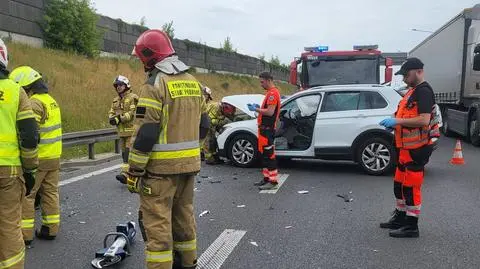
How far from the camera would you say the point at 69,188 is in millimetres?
7812

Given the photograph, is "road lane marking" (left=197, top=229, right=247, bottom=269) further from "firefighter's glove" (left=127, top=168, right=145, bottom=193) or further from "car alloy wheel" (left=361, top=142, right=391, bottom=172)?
"car alloy wheel" (left=361, top=142, right=391, bottom=172)

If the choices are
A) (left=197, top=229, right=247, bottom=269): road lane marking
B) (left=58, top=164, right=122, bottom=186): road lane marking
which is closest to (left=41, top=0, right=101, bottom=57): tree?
(left=58, top=164, right=122, bottom=186): road lane marking

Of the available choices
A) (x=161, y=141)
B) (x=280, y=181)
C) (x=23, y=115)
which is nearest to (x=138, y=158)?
(x=161, y=141)

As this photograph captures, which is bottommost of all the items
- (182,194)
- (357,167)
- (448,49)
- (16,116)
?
(357,167)

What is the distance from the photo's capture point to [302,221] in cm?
597

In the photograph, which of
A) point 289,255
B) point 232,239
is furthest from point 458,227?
point 232,239

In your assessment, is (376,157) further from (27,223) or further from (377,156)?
(27,223)

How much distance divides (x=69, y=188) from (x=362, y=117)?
5.11m

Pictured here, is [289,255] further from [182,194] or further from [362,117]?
[362,117]

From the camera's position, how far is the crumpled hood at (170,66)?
3752 mm

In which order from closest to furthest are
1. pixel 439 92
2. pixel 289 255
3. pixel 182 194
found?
pixel 182 194
pixel 289 255
pixel 439 92

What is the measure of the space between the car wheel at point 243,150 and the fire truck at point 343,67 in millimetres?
4308

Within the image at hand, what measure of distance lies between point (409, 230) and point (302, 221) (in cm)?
122

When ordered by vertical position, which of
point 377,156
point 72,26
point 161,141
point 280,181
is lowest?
point 280,181
